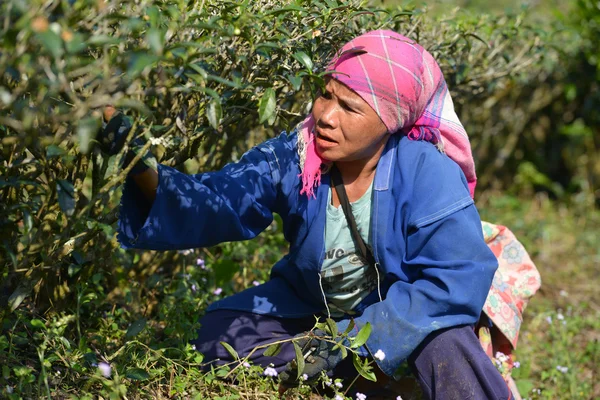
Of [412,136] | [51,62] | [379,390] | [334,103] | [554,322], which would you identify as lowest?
[554,322]

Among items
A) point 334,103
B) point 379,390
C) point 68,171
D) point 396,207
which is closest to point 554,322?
point 379,390

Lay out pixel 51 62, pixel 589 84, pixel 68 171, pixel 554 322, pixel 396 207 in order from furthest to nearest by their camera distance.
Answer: pixel 589 84 → pixel 554 322 → pixel 396 207 → pixel 68 171 → pixel 51 62

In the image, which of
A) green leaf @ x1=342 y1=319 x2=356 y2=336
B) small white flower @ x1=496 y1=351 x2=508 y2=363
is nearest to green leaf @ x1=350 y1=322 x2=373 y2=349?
green leaf @ x1=342 y1=319 x2=356 y2=336

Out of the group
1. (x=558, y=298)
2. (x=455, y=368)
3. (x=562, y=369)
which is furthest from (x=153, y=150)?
(x=558, y=298)

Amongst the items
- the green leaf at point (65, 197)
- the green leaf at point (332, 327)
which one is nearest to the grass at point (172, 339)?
the green leaf at point (332, 327)

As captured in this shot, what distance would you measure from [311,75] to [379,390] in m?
1.34

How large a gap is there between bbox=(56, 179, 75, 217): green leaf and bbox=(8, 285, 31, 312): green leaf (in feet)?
1.44

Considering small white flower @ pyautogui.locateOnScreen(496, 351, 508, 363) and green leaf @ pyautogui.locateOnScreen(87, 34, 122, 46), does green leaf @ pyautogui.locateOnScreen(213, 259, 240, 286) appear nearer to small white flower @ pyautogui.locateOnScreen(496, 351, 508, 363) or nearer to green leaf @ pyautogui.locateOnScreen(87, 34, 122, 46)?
small white flower @ pyautogui.locateOnScreen(496, 351, 508, 363)

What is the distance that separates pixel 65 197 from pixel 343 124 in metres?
0.93

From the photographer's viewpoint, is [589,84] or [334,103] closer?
[334,103]

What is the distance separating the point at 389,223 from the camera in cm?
253

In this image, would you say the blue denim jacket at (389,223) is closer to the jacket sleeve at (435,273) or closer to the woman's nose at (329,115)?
the jacket sleeve at (435,273)

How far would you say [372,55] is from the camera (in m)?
2.40

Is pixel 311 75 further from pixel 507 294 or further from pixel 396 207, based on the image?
pixel 507 294
